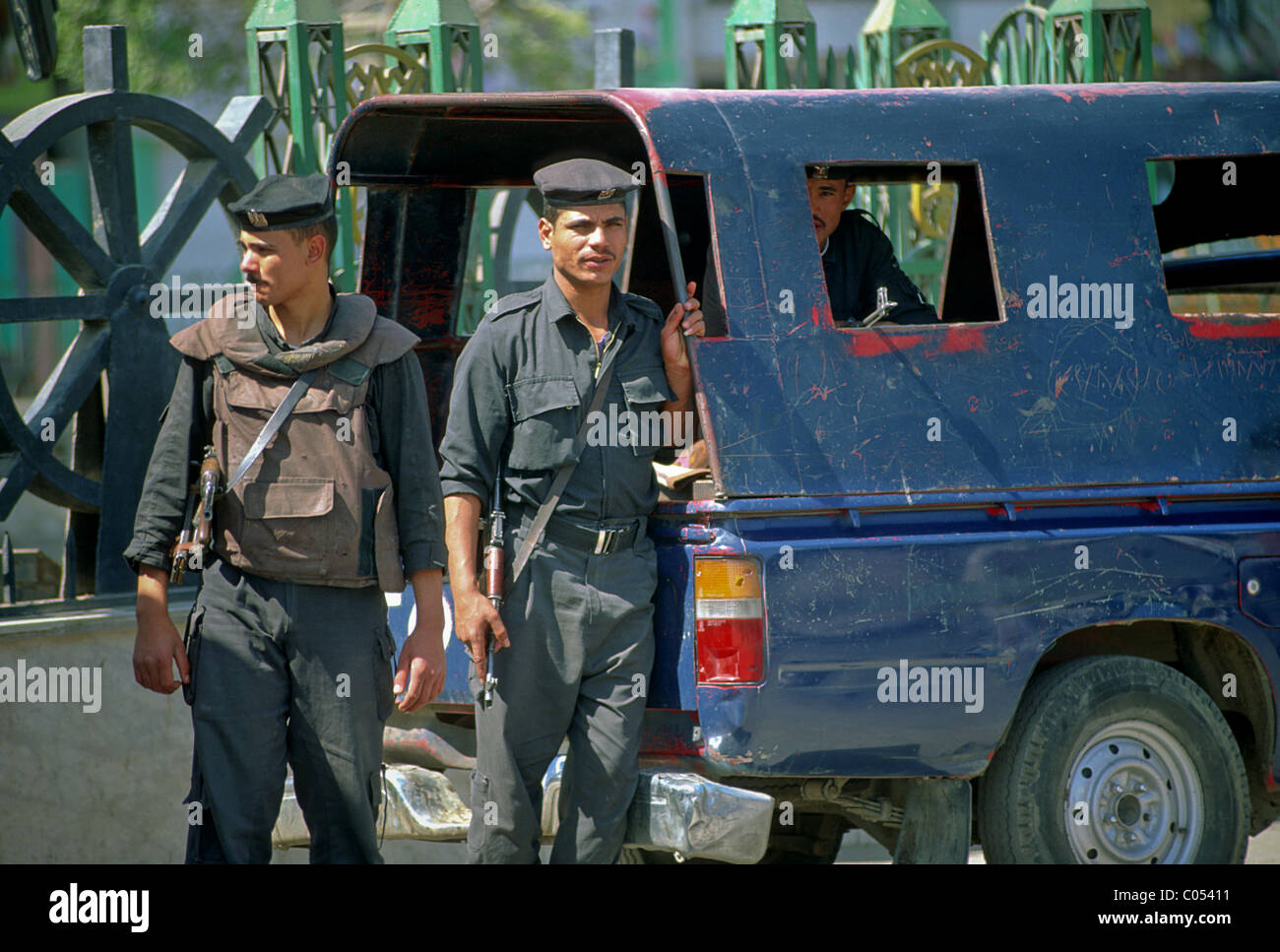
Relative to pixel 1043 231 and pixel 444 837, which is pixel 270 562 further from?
pixel 1043 231

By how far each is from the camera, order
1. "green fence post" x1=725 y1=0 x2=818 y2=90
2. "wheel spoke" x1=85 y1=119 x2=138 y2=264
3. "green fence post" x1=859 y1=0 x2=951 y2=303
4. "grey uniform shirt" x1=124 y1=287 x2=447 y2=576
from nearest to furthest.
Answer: "grey uniform shirt" x1=124 y1=287 x2=447 y2=576, "wheel spoke" x1=85 y1=119 x2=138 y2=264, "green fence post" x1=725 y1=0 x2=818 y2=90, "green fence post" x1=859 y1=0 x2=951 y2=303

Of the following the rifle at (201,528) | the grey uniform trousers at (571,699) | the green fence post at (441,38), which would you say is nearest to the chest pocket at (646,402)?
the grey uniform trousers at (571,699)

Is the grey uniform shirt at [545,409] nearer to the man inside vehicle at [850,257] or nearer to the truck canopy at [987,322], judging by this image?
the truck canopy at [987,322]

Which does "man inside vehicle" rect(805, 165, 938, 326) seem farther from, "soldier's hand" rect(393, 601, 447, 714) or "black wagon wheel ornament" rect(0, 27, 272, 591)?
"black wagon wheel ornament" rect(0, 27, 272, 591)

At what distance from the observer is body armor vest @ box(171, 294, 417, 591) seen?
404cm

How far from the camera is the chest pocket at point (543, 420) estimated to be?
4.37m

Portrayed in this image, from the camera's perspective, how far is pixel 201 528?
399 centimetres

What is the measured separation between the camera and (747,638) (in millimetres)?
4273

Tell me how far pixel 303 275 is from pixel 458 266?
1855mm

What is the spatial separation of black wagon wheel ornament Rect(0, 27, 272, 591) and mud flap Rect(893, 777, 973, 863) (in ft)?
11.7

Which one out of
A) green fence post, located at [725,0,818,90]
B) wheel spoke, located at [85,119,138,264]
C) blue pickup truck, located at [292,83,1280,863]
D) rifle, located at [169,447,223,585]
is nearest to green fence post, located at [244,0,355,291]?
wheel spoke, located at [85,119,138,264]

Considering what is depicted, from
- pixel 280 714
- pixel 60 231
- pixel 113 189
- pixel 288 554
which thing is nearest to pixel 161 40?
pixel 113 189

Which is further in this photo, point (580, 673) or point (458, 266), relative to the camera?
point (458, 266)
